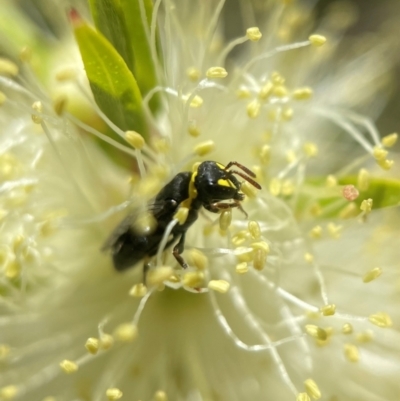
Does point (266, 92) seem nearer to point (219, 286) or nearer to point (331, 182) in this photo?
point (331, 182)

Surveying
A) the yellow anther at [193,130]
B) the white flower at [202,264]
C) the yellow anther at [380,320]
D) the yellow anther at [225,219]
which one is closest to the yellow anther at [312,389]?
the white flower at [202,264]

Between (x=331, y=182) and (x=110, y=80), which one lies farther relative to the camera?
(x=331, y=182)

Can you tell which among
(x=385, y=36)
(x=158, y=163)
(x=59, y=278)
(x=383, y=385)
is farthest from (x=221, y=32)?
(x=383, y=385)

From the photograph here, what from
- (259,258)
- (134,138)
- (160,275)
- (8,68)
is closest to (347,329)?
(259,258)

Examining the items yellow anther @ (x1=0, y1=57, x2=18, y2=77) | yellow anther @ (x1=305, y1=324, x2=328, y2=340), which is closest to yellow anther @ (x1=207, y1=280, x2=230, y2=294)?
yellow anther @ (x1=305, y1=324, x2=328, y2=340)

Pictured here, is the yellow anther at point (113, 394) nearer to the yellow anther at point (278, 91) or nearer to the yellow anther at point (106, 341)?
the yellow anther at point (106, 341)

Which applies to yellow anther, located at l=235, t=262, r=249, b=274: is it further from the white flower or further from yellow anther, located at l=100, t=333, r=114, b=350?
yellow anther, located at l=100, t=333, r=114, b=350

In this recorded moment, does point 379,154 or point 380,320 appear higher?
point 379,154
